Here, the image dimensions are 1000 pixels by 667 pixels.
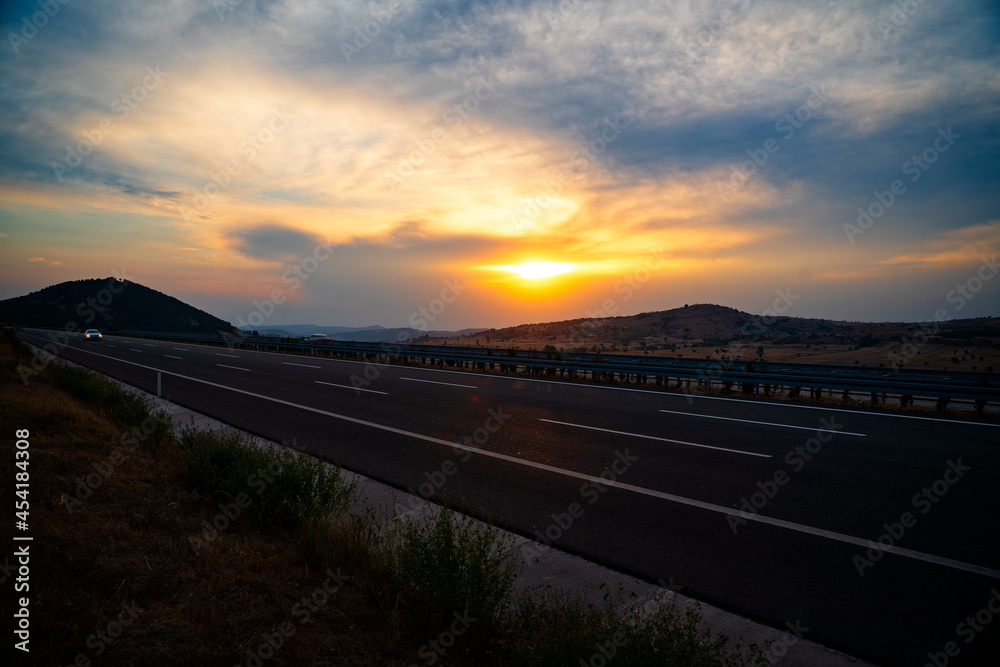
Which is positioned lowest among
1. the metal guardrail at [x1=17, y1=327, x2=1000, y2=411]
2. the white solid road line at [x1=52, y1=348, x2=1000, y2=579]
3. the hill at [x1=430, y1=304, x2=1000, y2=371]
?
the white solid road line at [x1=52, y1=348, x2=1000, y2=579]

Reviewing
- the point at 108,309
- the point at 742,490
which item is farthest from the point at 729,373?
the point at 108,309

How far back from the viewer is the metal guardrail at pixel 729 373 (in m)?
12.3

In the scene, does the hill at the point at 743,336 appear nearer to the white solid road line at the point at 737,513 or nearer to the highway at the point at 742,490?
the highway at the point at 742,490

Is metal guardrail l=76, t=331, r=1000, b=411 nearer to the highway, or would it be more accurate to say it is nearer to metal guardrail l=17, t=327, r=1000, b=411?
metal guardrail l=17, t=327, r=1000, b=411

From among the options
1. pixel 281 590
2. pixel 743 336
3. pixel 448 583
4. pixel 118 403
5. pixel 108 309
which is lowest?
pixel 281 590

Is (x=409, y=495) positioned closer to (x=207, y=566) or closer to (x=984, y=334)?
(x=207, y=566)

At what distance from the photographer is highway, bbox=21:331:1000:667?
12.6ft

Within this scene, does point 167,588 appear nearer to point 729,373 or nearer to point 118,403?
point 118,403

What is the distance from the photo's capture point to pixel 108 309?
441 feet

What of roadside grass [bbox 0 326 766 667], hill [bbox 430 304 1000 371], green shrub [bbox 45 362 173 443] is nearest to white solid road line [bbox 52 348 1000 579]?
roadside grass [bbox 0 326 766 667]

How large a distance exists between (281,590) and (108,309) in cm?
16816

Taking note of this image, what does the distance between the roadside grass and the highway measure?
0.91 meters

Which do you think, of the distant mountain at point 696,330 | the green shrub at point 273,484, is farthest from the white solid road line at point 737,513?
the distant mountain at point 696,330

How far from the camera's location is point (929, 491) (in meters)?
6.25
